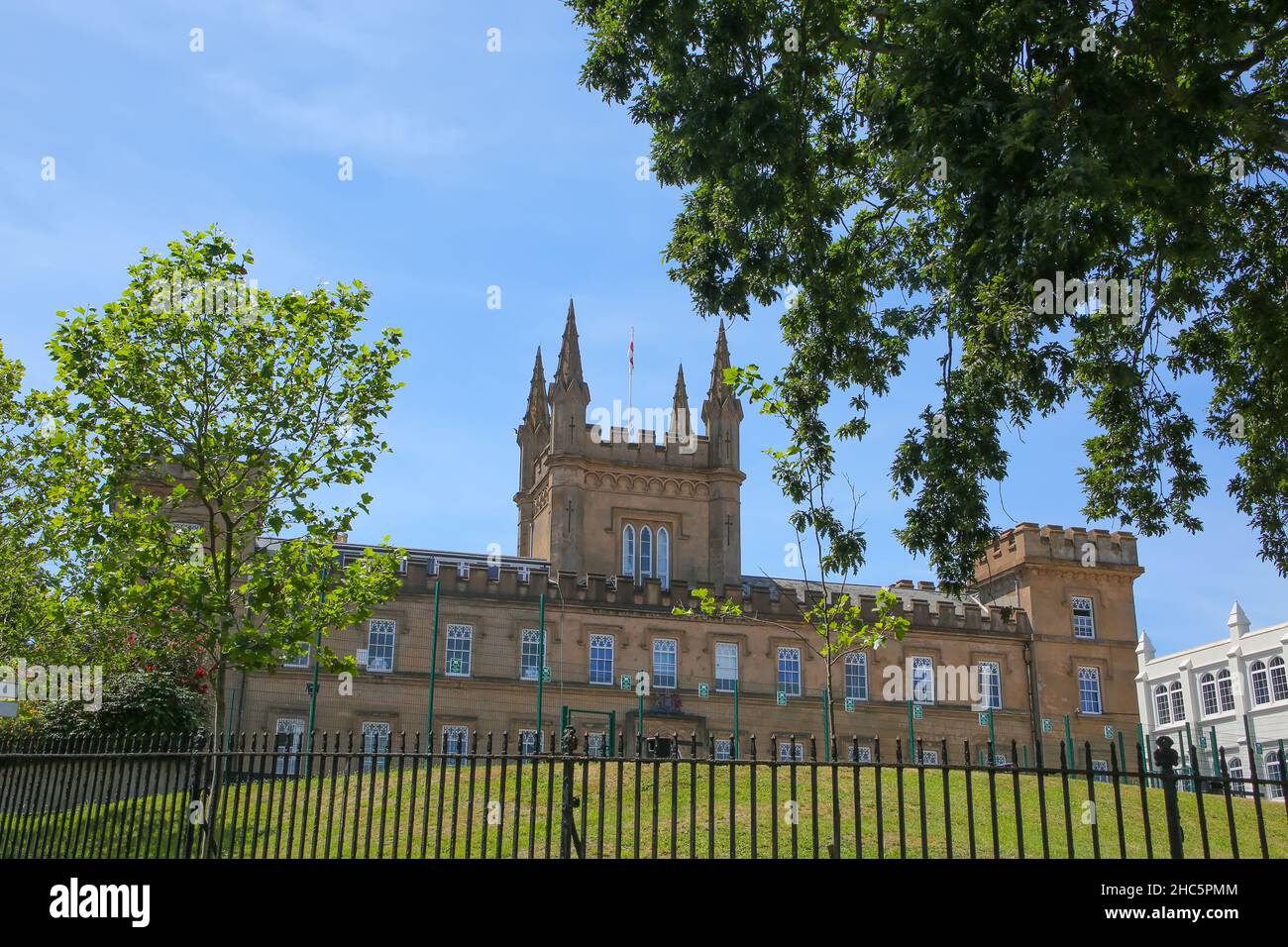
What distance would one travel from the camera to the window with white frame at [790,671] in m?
45.1

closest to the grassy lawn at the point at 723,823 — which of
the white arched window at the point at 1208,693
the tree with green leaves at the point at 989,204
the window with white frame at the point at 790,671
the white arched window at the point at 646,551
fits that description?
the tree with green leaves at the point at 989,204

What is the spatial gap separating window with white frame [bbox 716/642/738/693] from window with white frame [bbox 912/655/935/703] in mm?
7042

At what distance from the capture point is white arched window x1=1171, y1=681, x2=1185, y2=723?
6281 centimetres

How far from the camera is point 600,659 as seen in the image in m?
43.9

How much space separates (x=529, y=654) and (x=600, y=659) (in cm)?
262

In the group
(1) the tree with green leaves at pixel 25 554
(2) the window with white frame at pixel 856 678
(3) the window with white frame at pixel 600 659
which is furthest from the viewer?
(2) the window with white frame at pixel 856 678

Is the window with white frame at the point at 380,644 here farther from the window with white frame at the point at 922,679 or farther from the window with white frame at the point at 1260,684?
the window with white frame at the point at 1260,684

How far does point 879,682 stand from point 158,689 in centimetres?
2714

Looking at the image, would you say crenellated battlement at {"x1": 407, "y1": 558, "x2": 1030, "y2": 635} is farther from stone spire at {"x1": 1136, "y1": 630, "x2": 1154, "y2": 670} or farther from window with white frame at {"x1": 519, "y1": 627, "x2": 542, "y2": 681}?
stone spire at {"x1": 1136, "y1": 630, "x2": 1154, "y2": 670}

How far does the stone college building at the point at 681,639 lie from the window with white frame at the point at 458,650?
7cm

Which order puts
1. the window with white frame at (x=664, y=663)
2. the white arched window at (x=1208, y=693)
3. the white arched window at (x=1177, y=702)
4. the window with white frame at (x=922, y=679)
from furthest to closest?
the white arched window at (x=1177, y=702) → the white arched window at (x=1208, y=693) → the window with white frame at (x=922, y=679) → the window with white frame at (x=664, y=663)

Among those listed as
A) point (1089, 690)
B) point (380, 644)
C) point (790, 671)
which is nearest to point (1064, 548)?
point (1089, 690)

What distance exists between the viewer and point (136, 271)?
1873 centimetres

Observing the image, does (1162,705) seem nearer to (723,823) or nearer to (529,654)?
(529,654)
